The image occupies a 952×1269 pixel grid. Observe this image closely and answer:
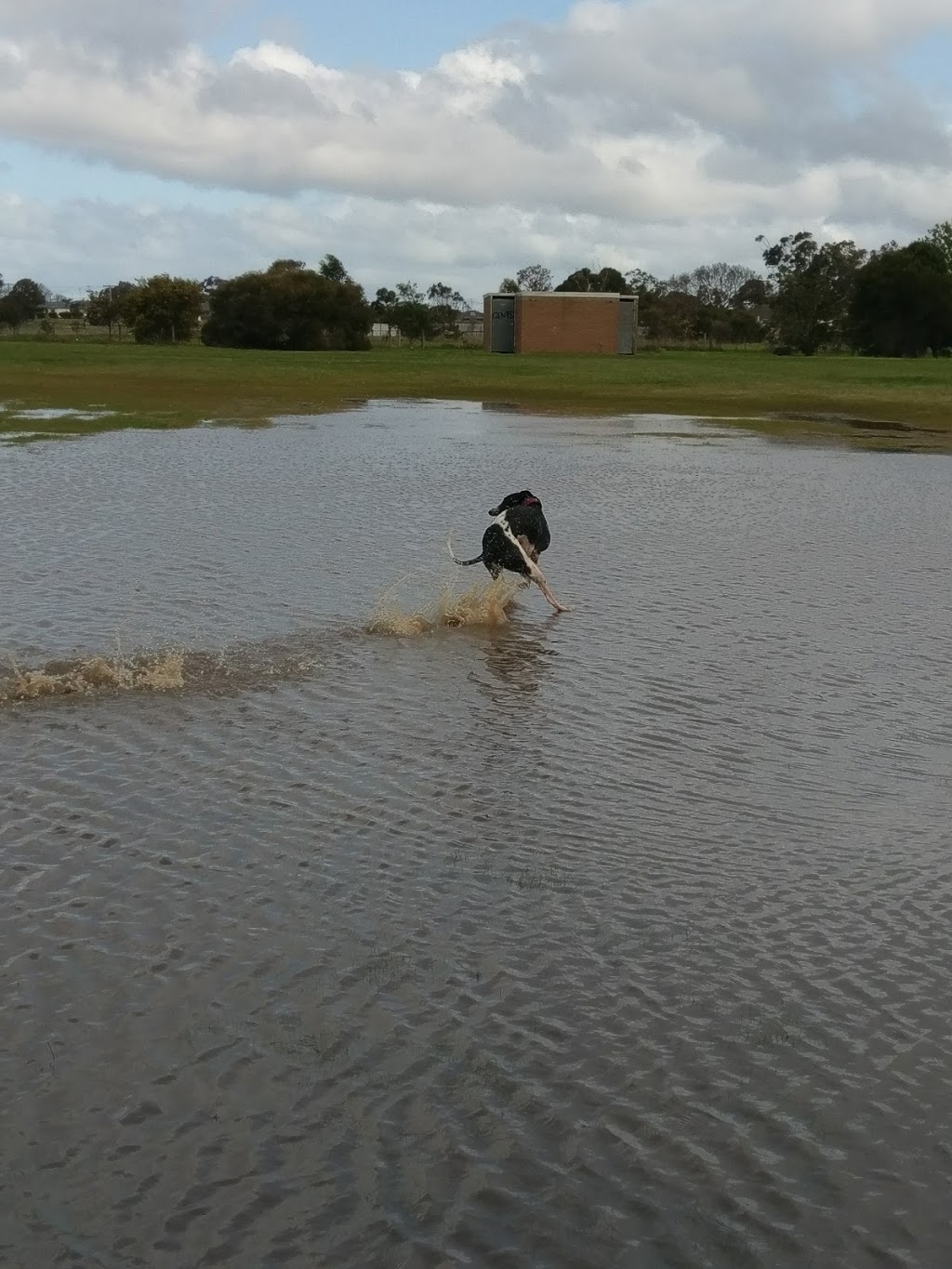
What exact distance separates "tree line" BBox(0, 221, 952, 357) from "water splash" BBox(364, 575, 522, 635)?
76.3 metres

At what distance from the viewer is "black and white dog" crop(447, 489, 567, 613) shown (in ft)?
52.6

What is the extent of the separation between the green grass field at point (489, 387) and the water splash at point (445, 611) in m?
22.2

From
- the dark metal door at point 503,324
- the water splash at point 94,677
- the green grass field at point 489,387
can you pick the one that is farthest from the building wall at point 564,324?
the water splash at point 94,677

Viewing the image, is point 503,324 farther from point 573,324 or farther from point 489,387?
point 489,387

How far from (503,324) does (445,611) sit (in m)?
80.8

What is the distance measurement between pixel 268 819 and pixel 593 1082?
11.5 ft

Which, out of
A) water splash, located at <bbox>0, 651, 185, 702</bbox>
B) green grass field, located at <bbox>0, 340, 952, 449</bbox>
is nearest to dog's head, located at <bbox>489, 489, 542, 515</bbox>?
water splash, located at <bbox>0, 651, 185, 702</bbox>

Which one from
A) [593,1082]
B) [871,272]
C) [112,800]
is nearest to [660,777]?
[112,800]

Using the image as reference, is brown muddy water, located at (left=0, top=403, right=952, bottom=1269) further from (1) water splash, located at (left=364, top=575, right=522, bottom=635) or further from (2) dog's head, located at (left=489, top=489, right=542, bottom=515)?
(2) dog's head, located at (left=489, top=489, right=542, bottom=515)

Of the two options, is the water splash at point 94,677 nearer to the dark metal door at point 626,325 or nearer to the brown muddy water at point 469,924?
the brown muddy water at point 469,924

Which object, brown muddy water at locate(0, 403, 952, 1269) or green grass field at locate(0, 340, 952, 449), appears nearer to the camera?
brown muddy water at locate(0, 403, 952, 1269)

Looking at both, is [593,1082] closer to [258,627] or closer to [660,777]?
[660,777]

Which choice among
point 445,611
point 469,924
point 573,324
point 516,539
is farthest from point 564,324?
point 469,924

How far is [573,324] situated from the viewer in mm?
91812
